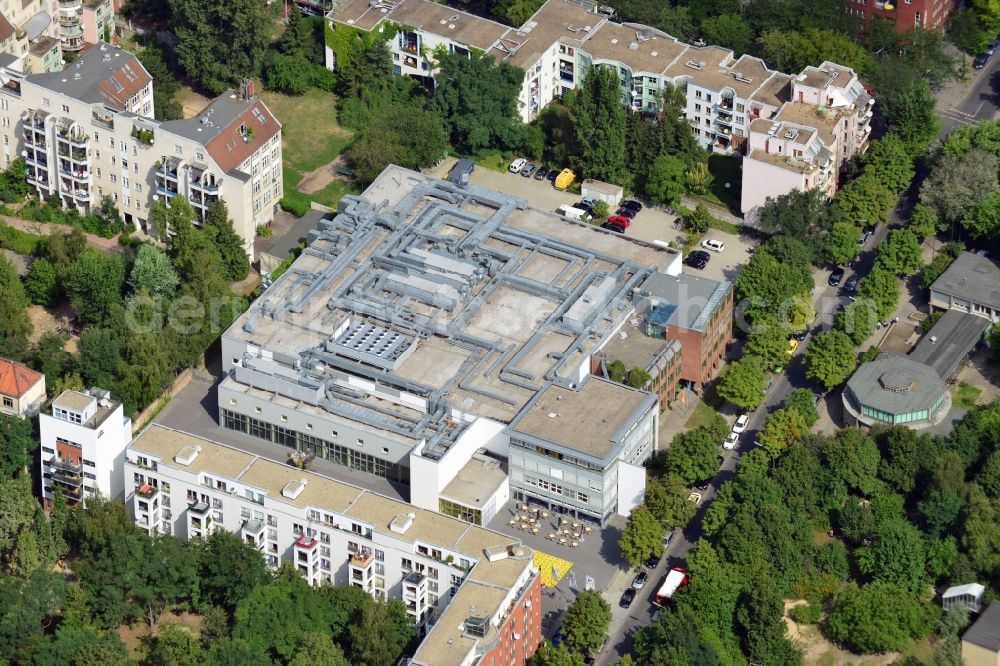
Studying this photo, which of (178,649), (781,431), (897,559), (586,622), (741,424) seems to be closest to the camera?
(178,649)

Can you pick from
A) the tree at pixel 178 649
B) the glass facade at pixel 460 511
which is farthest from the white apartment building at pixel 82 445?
the glass facade at pixel 460 511

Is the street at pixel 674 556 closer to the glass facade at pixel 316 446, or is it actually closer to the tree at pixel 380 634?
the tree at pixel 380 634

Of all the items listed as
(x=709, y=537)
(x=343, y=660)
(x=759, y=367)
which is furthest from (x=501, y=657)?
(x=759, y=367)

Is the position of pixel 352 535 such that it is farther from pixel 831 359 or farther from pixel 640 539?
pixel 831 359

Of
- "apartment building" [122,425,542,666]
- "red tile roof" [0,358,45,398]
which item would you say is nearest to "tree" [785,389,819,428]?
"apartment building" [122,425,542,666]

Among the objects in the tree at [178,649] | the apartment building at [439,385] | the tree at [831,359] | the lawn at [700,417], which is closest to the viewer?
the tree at [178,649]

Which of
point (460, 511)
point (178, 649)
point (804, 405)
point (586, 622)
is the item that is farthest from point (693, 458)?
point (178, 649)

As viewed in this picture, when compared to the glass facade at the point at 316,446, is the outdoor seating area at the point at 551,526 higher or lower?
lower

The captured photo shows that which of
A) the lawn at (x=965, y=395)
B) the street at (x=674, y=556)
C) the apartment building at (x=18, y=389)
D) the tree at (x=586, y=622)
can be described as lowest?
the street at (x=674, y=556)
